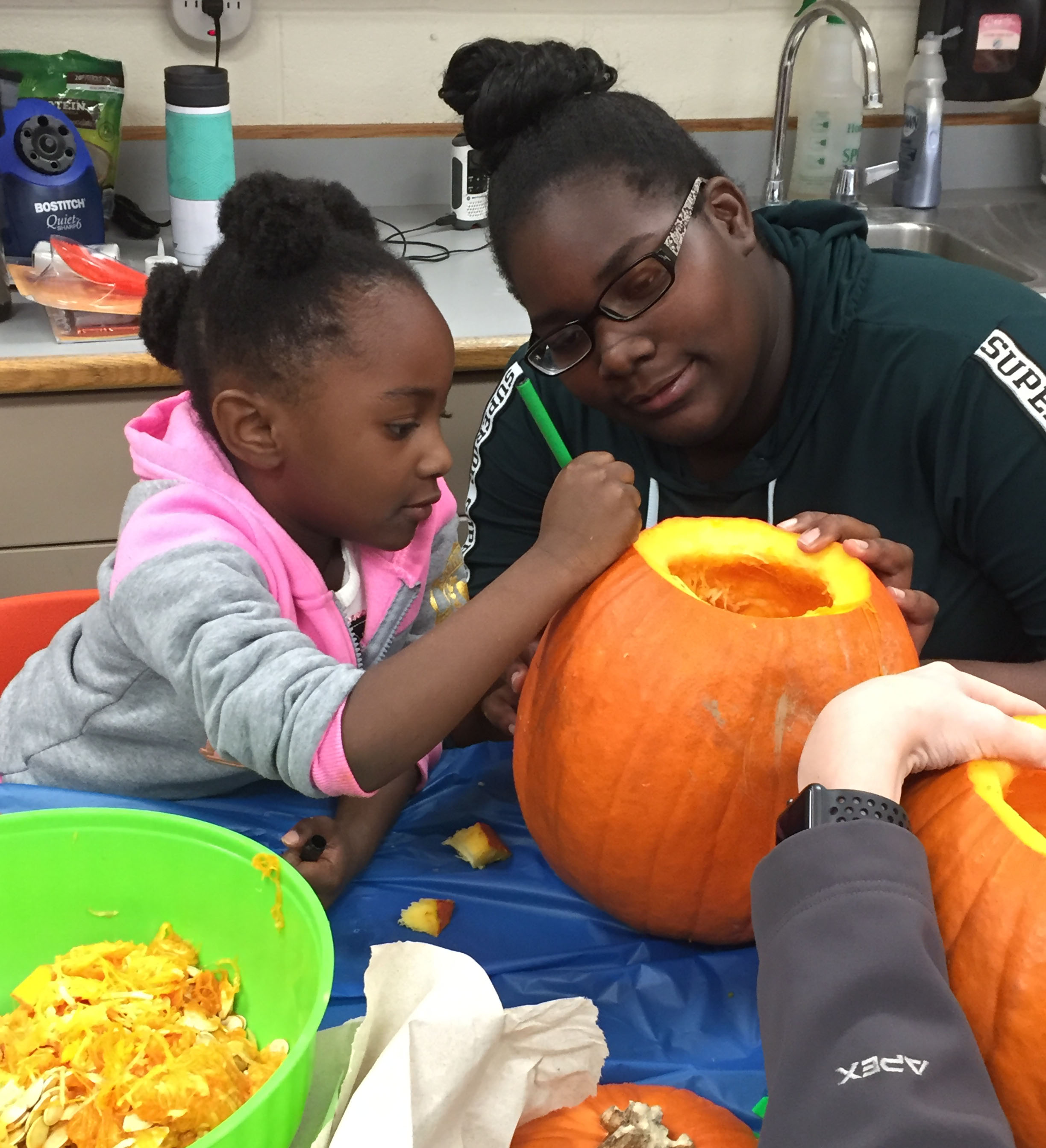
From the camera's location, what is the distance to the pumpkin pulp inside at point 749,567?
0.79m

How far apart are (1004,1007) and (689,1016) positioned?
228 mm

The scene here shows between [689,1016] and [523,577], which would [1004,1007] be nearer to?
[689,1016]

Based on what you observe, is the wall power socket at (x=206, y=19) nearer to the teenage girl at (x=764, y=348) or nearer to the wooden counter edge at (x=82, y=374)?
the wooden counter edge at (x=82, y=374)

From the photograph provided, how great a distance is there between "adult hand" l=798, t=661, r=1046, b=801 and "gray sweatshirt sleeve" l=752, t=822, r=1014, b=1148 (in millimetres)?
40

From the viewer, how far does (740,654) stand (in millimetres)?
721

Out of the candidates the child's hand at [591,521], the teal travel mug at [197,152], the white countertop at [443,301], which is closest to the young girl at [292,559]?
the child's hand at [591,521]

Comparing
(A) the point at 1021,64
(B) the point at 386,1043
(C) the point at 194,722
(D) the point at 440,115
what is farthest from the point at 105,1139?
(A) the point at 1021,64

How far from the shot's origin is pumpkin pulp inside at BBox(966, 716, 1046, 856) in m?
0.57

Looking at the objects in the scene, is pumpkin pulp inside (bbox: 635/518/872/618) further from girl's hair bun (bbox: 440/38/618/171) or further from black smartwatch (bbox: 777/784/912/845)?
girl's hair bun (bbox: 440/38/618/171)

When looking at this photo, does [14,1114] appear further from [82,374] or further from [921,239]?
[921,239]

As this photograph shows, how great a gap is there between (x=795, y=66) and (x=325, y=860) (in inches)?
79.6

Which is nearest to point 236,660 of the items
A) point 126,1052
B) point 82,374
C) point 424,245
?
point 126,1052

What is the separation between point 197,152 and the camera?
182 cm

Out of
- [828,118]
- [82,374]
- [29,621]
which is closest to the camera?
[29,621]
